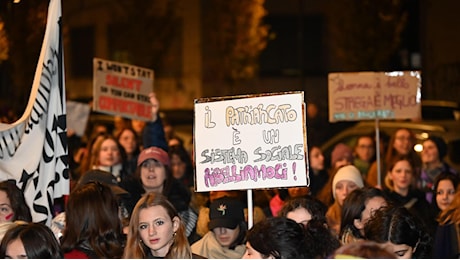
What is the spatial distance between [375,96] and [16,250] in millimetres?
7544

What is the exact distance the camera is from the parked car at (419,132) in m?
15.5

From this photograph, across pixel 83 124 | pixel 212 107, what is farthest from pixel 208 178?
pixel 83 124

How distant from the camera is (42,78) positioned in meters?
9.54

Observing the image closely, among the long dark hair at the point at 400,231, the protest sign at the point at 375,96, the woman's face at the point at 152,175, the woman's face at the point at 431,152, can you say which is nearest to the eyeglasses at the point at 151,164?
the woman's face at the point at 152,175

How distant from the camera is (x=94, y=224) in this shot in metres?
7.64

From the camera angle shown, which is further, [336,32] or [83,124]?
[336,32]

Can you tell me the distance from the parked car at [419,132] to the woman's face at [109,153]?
4200 mm

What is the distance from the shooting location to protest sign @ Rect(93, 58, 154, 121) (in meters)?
14.3

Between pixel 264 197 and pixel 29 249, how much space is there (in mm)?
5217

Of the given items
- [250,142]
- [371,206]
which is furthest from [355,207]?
[250,142]

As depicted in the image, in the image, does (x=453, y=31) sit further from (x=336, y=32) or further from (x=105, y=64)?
(x=105, y=64)

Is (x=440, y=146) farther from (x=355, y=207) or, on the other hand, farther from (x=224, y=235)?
(x=355, y=207)

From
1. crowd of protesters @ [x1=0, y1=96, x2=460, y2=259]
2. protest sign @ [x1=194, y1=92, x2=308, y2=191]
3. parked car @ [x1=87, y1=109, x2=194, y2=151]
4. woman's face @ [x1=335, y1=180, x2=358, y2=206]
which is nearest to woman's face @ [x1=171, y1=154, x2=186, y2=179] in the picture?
crowd of protesters @ [x1=0, y1=96, x2=460, y2=259]

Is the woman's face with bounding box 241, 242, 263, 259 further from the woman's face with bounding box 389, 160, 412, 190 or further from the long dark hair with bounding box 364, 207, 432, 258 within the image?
the woman's face with bounding box 389, 160, 412, 190
